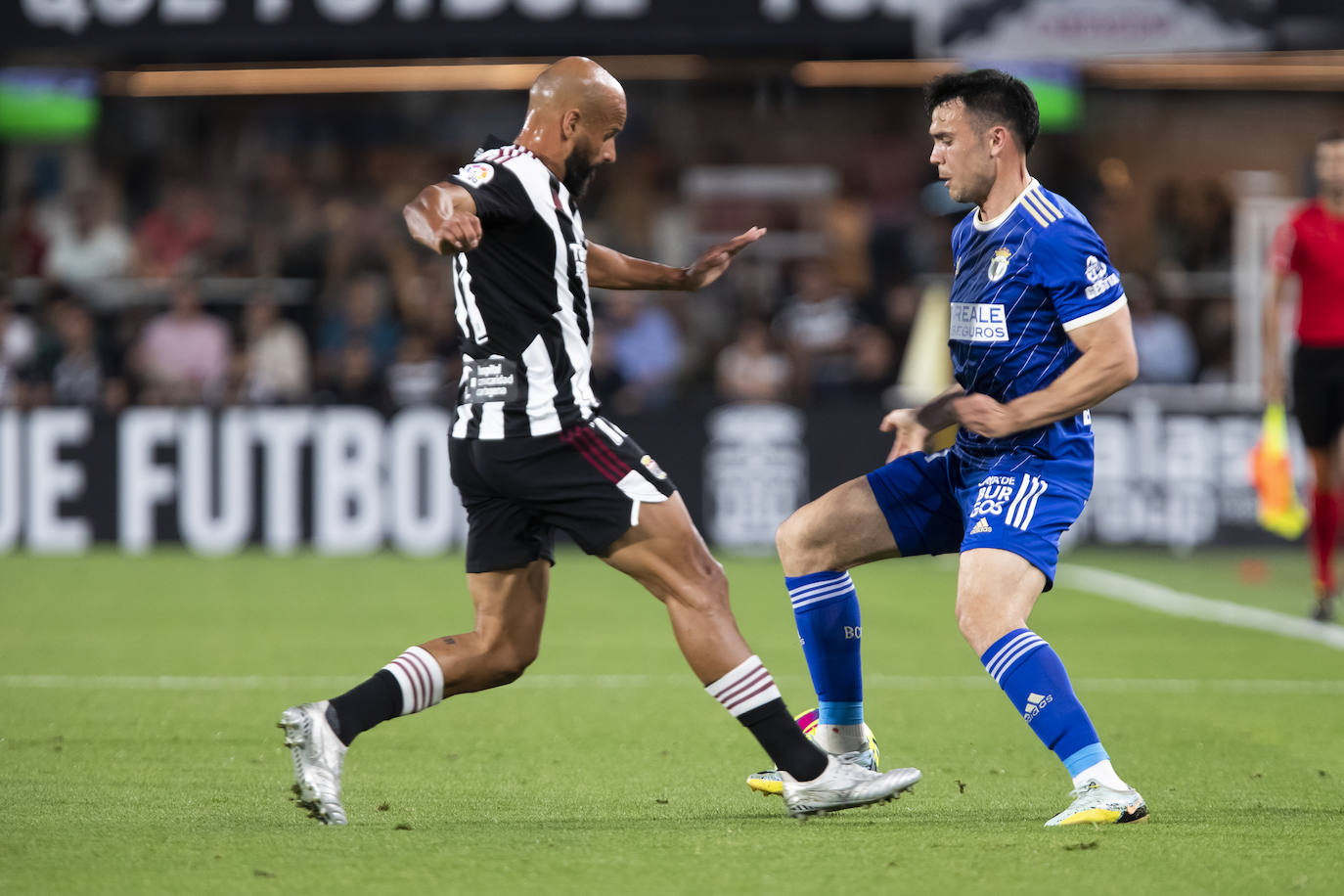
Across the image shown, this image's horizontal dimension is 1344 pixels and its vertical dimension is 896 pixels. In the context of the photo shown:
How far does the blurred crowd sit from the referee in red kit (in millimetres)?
5360

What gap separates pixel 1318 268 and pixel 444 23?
7187 millimetres

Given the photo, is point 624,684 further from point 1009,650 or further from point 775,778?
point 1009,650

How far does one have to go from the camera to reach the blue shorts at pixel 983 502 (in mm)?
5039

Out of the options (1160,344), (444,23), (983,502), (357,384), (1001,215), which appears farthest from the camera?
(1160,344)

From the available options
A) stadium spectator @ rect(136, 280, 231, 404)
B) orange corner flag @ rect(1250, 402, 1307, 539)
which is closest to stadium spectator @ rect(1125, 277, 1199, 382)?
orange corner flag @ rect(1250, 402, 1307, 539)

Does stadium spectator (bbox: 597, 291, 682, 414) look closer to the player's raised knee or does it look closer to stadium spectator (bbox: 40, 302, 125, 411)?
stadium spectator (bbox: 40, 302, 125, 411)

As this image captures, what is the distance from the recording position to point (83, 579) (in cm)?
1238

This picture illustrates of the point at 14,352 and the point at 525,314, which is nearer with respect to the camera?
the point at 525,314

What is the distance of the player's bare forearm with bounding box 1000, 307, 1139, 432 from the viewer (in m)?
5.00

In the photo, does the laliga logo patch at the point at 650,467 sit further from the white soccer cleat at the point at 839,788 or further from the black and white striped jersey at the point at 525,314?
the white soccer cleat at the point at 839,788

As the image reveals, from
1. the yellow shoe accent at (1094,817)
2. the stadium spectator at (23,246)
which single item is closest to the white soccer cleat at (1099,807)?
the yellow shoe accent at (1094,817)

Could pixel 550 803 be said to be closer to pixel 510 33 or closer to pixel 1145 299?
pixel 510 33

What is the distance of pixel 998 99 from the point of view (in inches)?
205

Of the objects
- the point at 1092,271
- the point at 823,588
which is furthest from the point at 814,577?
the point at 1092,271
